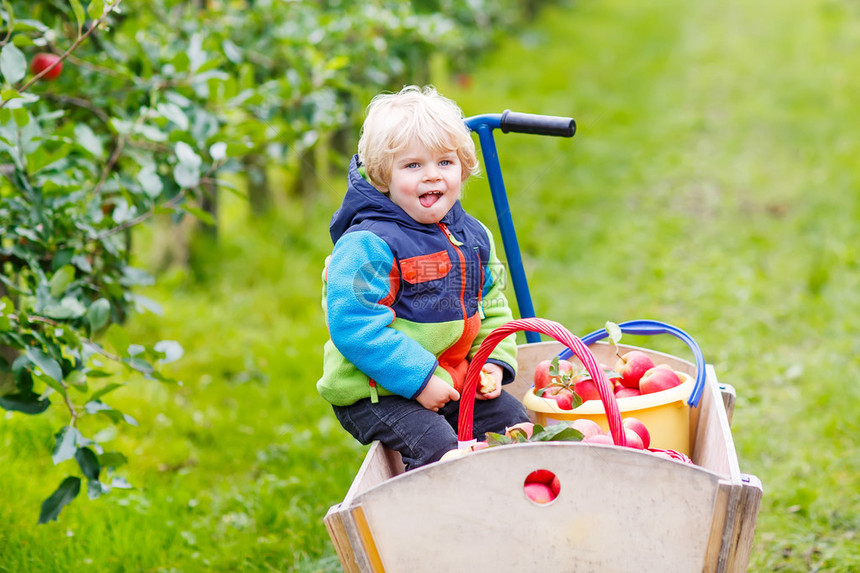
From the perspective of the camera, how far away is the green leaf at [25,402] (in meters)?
2.38

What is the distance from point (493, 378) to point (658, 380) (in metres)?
0.45

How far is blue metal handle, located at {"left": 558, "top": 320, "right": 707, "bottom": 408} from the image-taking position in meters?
2.29

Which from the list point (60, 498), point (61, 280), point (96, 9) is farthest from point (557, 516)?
point (96, 9)

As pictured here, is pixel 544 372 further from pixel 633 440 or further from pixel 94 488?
pixel 94 488

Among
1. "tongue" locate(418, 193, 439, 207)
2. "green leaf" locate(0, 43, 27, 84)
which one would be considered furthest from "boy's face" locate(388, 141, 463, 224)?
"green leaf" locate(0, 43, 27, 84)

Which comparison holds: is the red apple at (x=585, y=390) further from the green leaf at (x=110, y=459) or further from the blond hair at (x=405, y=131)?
the green leaf at (x=110, y=459)

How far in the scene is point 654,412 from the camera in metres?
2.24

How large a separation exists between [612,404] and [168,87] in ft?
7.55

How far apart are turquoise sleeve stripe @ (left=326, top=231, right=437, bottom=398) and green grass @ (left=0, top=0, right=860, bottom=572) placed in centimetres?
89

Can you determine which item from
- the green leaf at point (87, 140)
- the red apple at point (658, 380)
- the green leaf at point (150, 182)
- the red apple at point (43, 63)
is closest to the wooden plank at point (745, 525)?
the red apple at point (658, 380)

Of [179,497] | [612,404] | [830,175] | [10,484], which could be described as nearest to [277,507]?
[179,497]

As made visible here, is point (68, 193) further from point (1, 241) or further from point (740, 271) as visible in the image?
point (740, 271)

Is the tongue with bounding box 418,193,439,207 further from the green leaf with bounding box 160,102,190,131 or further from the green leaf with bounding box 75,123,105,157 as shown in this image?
the green leaf with bounding box 75,123,105,157

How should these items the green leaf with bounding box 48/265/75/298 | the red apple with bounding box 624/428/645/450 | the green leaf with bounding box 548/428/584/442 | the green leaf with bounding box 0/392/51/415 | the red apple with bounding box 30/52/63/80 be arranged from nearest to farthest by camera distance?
the green leaf with bounding box 548/428/584/442 → the red apple with bounding box 624/428/645/450 → the green leaf with bounding box 0/392/51/415 → the green leaf with bounding box 48/265/75/298 → the red apple with bounding box 30/52/63/80
